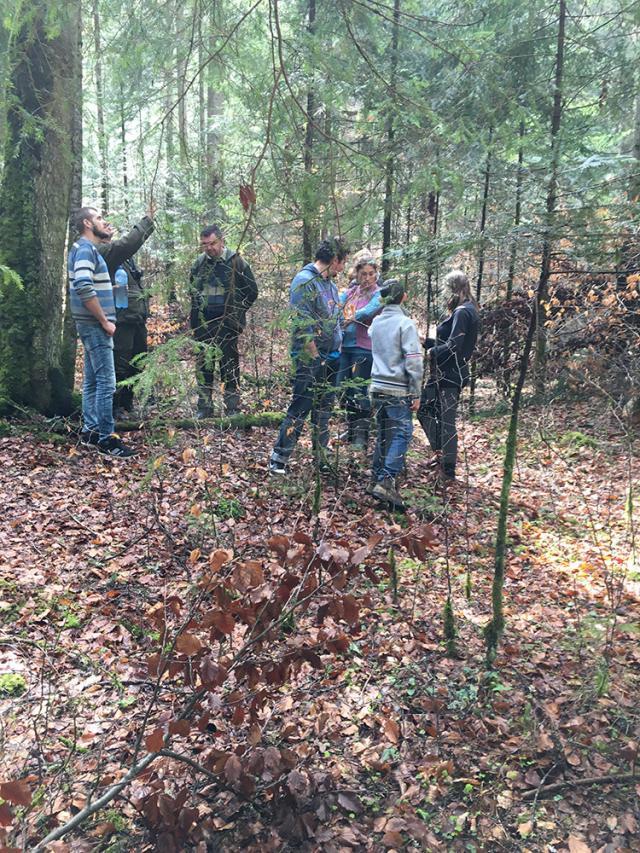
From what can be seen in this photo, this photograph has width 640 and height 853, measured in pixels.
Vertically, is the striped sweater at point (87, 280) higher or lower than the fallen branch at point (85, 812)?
higher

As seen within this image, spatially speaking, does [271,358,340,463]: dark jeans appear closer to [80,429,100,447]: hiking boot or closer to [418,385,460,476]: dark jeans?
[418,385,460,476]: dark jeans

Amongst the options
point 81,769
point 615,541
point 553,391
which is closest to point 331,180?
point 81,769

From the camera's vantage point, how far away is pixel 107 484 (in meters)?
5.31

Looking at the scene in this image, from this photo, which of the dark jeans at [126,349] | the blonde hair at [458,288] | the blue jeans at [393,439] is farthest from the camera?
the dark jeans at [126,349]

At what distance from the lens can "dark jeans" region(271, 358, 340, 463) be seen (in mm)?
4367

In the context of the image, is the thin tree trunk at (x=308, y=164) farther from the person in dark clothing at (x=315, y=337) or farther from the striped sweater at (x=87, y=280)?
the striped sweater at (x=87, y=280)

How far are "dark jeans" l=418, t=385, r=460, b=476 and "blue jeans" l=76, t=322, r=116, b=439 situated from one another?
3.08 metres

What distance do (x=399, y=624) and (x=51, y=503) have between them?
Result: 3.01m

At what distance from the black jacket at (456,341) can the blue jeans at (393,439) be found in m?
0.48

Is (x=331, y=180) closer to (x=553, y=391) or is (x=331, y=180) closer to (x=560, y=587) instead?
(x=560, y=587)

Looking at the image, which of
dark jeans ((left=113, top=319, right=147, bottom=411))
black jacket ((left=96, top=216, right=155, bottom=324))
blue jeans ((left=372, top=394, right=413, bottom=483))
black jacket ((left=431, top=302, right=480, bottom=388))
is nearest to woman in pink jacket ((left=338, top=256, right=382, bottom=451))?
blue jeans ((left=372, top=394, right=413, bottom=483))

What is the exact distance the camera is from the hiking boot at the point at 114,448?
5.83 m

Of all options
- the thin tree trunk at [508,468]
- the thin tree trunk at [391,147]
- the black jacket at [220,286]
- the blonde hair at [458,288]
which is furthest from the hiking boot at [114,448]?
the thin tree trunk at [508,468]

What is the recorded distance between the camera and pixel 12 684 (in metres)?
3.10
